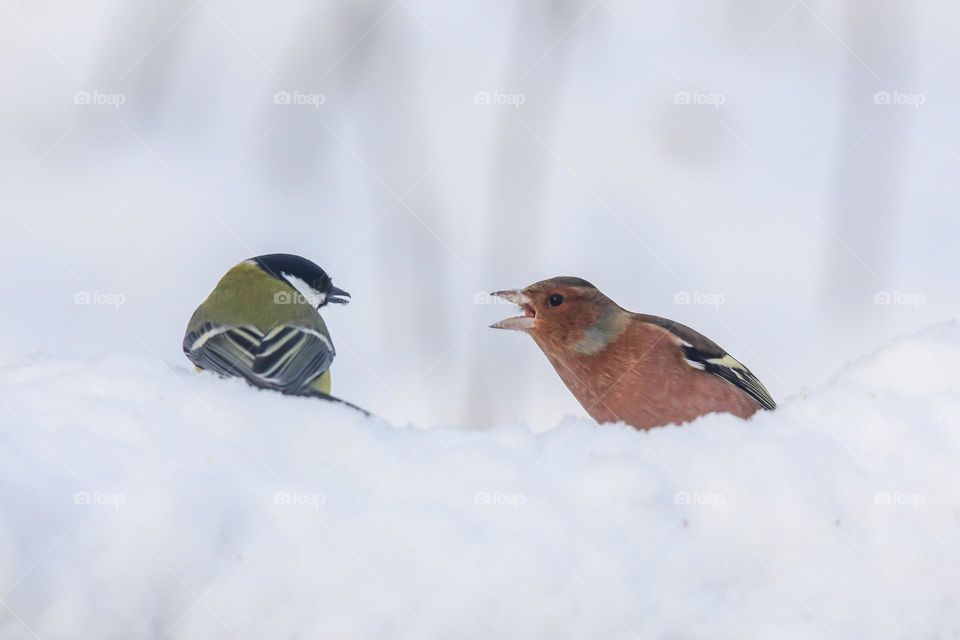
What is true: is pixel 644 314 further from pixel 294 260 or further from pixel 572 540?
pixel 572 540

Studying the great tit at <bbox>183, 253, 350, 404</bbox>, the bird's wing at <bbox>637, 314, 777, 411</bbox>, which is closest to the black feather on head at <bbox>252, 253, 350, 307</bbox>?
the great tit at <bbox>183, 253, 350, 404</bbox>

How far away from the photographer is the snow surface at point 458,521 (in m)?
1.37

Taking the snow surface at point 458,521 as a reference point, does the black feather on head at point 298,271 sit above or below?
below

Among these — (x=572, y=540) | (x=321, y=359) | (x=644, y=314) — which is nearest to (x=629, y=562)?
(x=572, y=540)

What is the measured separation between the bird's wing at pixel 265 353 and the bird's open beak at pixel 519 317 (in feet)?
2.27

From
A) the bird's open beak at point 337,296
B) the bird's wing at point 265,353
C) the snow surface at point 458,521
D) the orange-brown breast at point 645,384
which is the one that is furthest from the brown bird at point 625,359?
the snow surface at point 458,521

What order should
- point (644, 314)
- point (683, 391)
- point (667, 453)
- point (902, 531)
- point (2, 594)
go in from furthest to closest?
point (644, 314), point (683, 391), point (667, 453), point (902, 531), point (2, 594)

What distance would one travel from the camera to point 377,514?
150cm

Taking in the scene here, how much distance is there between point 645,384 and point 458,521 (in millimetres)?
2214

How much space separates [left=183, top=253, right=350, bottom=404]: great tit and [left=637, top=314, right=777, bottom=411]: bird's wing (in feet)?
4.41

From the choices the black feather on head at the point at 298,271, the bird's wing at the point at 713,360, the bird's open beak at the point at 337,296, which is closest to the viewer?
the bird's wing at the point at 713,360

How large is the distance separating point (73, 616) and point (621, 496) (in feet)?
2.64

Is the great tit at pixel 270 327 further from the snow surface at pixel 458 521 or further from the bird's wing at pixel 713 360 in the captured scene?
the snow surface at pixel 458 521

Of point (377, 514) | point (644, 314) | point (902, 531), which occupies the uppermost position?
point (377, 514)
